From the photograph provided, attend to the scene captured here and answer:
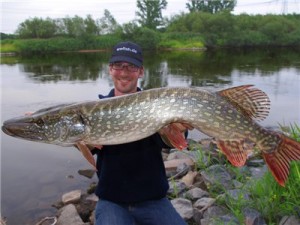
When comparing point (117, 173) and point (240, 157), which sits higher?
point (240, 157)

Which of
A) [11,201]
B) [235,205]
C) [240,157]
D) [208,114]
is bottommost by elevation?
[11,201]

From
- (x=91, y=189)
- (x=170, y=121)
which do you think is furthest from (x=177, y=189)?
(x=170, y=121)

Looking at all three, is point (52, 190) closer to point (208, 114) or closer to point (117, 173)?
point (117, 173)

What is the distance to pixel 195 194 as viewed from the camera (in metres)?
4.48

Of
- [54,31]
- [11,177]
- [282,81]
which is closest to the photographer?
[11,177]

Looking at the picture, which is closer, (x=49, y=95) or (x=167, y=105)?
(x=167, y=105)

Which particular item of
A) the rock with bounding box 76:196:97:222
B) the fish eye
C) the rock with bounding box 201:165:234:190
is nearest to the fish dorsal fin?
the fish eye

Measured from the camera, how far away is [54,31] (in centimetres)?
5756

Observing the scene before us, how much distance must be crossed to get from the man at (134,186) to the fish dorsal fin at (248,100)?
0.72 m

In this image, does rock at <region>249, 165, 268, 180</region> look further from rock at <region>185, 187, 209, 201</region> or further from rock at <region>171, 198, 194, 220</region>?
rock at <region>171, 198, 194, 220</region>

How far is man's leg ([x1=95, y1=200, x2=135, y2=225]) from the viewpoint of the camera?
280 cm

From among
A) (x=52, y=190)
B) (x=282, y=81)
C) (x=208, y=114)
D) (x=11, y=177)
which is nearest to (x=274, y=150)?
(x=208, y=114)

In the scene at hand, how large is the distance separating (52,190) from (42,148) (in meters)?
2.09

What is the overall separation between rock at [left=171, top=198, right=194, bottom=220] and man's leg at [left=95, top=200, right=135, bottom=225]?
1.14m
